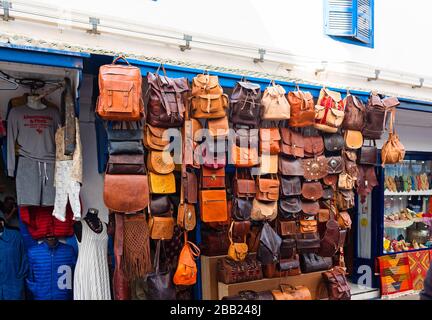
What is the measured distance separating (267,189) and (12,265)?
2983 mm

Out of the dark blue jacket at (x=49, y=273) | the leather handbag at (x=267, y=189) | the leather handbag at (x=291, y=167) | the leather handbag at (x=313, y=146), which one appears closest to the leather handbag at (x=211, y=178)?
the leather handbag at (x=267, y=189)

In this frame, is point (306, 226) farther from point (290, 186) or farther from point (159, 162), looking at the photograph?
point (159, 162)

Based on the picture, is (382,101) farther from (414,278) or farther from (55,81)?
(55,81)

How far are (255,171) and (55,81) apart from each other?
2.51 m

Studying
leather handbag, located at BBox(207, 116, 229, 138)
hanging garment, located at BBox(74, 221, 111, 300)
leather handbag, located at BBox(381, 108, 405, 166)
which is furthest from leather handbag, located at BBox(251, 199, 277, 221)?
leather handbag, located at BBox(381, 108, 405, 166)

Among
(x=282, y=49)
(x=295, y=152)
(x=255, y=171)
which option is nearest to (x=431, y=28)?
(x=282, y=49)

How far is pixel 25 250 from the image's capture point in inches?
186

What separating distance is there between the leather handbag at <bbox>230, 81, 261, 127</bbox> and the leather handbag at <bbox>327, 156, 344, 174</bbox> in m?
1.30

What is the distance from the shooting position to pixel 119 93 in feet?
13.1

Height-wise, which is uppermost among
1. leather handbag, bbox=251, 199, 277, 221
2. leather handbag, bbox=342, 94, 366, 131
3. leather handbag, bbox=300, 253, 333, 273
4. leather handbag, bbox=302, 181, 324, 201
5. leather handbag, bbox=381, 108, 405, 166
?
leather handbag, bbox=342, 94, 366, 131

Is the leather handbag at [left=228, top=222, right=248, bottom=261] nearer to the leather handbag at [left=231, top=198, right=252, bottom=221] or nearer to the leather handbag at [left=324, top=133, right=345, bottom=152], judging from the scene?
the leather handbag at [left=231, top=198, right=252, bottom=221]

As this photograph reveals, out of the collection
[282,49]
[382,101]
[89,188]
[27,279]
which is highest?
[282,49]

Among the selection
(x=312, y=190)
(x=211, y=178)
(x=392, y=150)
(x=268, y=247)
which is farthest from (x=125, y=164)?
(x=392, y=150)

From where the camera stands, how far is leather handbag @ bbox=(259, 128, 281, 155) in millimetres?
4980
